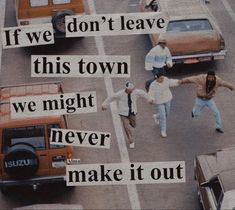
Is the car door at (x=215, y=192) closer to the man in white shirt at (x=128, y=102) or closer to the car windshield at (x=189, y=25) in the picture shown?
the man in white shirt at (x=128, y=102)

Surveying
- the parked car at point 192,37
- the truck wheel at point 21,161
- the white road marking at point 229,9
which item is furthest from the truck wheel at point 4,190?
the white road marking at point 229,9

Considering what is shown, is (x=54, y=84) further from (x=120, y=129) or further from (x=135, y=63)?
(x=135, y=63)

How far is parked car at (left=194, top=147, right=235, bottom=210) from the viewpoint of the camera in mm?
11977

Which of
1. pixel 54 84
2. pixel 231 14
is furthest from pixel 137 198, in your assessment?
pixel 231 14

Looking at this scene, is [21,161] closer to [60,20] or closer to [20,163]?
[20,163]

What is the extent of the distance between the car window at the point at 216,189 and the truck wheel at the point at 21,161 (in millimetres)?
3259

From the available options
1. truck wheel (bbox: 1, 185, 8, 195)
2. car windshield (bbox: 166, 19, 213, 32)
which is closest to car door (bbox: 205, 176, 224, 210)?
truck wheel (bbox: 1, 185, 8, 195)

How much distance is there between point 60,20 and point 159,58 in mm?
4040

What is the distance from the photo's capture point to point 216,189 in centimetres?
1241

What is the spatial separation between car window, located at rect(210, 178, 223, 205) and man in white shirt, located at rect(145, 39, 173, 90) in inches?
168

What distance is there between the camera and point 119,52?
1947 centimetres

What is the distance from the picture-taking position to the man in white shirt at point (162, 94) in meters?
15.1

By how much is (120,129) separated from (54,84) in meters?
2.06

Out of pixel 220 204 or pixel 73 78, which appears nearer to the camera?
pixel 220 204
